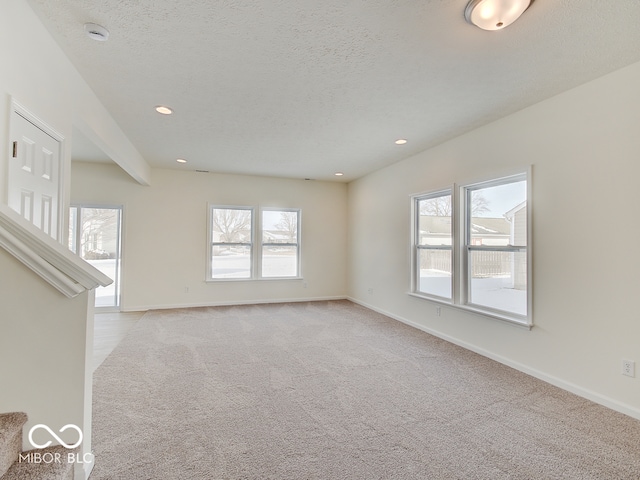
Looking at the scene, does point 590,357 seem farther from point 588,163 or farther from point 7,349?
point 7,349

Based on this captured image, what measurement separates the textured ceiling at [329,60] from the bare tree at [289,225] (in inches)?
118

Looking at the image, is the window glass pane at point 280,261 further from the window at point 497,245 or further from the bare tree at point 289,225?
the window at point 497,245

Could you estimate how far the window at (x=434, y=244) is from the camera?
14.3 ft

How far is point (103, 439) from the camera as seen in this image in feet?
6.71

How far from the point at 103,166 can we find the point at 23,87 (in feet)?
14.4

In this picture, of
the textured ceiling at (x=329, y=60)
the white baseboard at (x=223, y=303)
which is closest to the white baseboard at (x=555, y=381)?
the textured ceiling at (x=329, y=60)

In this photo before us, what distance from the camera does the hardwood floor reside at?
366 centimetres

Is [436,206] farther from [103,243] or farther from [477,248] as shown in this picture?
[103,243]

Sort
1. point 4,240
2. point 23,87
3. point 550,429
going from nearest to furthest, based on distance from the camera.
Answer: point 4,240 → point 23,87 → point 550,429

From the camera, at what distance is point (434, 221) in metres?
4.64

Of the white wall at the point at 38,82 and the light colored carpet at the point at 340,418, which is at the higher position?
the white wall at the point at 38,82

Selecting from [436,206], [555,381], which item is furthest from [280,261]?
[555,381]

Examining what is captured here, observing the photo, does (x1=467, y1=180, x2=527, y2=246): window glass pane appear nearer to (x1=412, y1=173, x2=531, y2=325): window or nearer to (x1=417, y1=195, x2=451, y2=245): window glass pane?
(x1=412, y1=173, x2=531, y2=325): window

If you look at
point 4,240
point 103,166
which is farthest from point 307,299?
point 4,240
